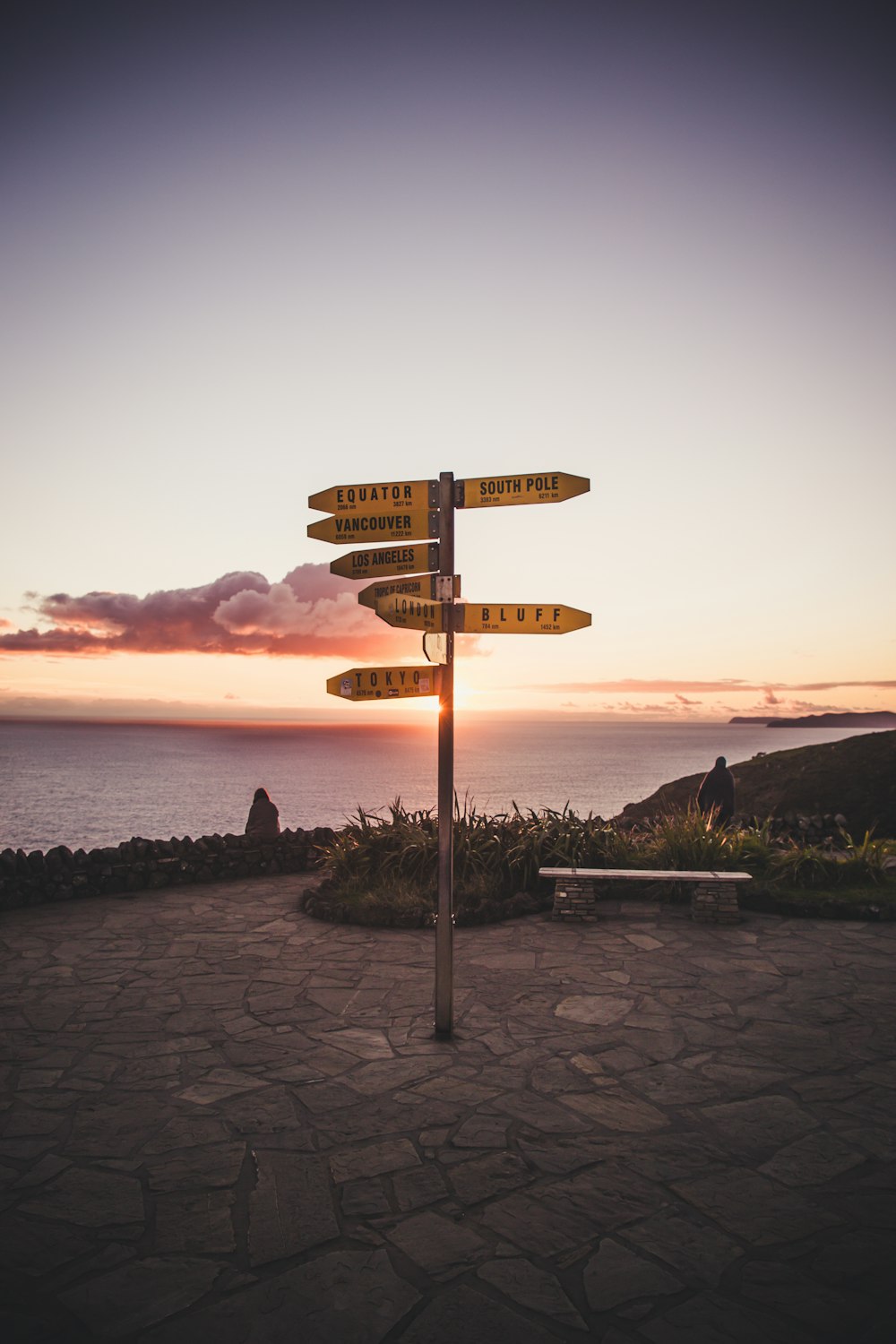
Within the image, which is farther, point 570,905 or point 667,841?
point 667,841

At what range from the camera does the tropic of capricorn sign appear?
512 centimetres

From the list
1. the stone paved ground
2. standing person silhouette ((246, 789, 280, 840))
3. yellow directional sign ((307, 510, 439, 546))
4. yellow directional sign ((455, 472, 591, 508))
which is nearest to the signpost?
yellow directional sign ((307, 510, 439, 546))

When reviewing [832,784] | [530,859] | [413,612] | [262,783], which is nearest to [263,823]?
[530,859]

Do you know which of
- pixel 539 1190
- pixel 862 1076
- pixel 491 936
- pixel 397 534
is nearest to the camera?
pixel 539 1190

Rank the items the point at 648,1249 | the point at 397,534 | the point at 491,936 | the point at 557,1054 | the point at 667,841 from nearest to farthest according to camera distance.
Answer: the point at 648,1249
the point at 557,1054
the point at 397,534
the point at 491,936
the point at 667,841

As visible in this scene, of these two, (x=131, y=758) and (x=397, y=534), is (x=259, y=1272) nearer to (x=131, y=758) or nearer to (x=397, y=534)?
(x=397, y=534)

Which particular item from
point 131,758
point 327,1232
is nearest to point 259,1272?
point 327,1232

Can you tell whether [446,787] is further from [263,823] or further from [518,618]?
[263,823]

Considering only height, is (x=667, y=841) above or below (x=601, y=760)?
above

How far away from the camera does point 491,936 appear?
7785 mm

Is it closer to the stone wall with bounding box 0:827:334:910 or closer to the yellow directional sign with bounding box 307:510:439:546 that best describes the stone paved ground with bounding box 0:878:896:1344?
the stone wall with bounding box 0:827:334:910

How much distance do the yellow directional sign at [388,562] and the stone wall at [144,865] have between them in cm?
547

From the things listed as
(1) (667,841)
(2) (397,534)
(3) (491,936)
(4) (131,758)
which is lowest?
(4) (131,758)

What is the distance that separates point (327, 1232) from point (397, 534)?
397cm
